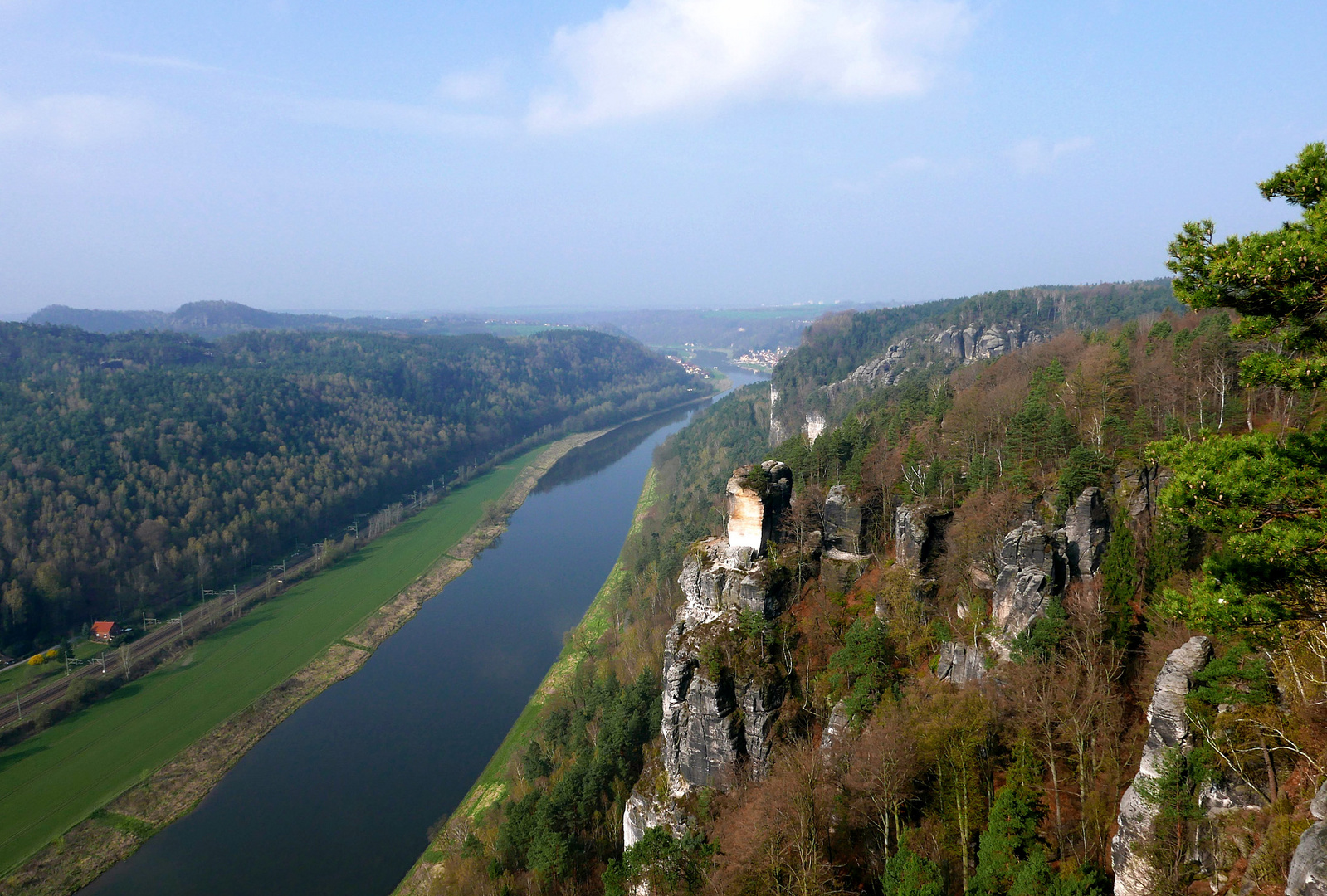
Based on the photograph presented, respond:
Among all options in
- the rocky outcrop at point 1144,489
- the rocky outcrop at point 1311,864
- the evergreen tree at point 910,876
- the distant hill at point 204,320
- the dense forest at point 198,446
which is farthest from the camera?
the distant hill at point 204,320

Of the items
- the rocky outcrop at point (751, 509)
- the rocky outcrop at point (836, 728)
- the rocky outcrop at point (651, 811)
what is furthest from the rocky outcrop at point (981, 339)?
the rocky outcrop at point (651, 811)

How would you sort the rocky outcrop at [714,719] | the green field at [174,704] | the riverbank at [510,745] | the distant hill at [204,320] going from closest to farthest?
the rocky outcrop at [714,719] < the riverbank at [510,745] < the green field at [174,704] < the distant hill at [204,320]

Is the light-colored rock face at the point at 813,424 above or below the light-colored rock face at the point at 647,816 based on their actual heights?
above

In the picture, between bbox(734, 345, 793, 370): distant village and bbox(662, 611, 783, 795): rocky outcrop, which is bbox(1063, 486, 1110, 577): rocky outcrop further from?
bbox(734, 345, 793, 370): distant village

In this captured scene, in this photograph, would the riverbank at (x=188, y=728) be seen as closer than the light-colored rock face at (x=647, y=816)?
No

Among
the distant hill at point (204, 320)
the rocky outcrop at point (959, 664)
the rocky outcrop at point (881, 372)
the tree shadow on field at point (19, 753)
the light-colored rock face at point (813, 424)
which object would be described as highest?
the distant hill at point (204, 320)

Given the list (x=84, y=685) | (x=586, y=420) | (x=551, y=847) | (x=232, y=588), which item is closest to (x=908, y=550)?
(x=551, y=847)

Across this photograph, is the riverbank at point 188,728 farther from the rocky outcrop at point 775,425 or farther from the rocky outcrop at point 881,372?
the rocky outcrop at point 881,372
